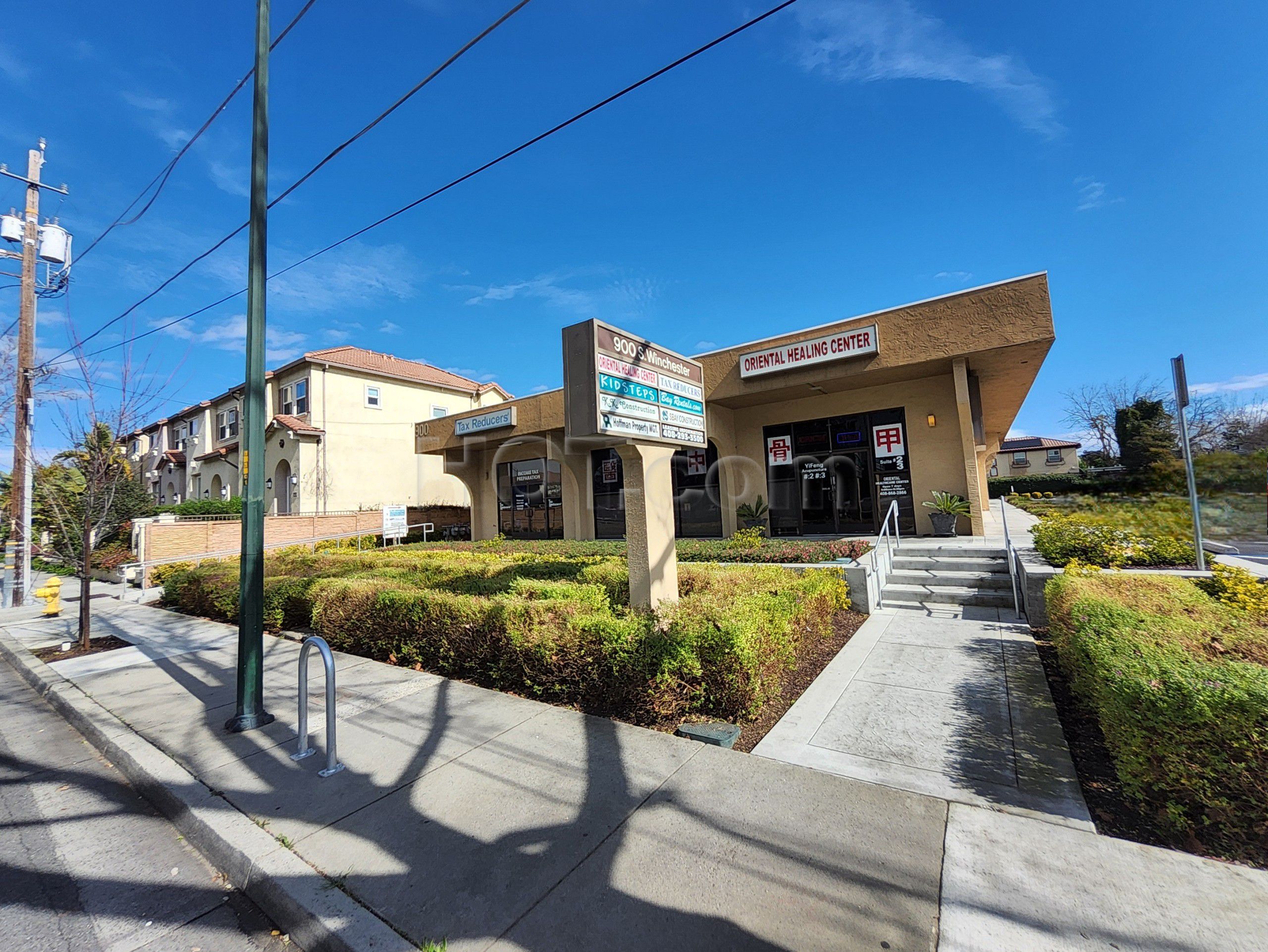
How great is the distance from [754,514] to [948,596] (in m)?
5.80

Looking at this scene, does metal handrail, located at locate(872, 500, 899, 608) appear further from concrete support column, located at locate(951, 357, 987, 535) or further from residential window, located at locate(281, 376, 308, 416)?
residential window, located at locate(281, 376, 308, 416)

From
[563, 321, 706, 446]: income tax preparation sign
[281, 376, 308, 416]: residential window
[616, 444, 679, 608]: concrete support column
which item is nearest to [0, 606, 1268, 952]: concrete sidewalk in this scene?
[616, 444, 679, 608]: concrete support column

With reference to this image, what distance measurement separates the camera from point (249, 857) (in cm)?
294

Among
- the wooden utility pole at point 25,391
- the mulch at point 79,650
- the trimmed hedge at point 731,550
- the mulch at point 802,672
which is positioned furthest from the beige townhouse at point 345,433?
the mulch at point 802,672

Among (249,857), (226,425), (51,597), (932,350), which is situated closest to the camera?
(249,857)

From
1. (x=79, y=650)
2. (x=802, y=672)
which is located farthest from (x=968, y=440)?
(x=79, y=650)

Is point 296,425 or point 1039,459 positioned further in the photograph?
point 1039,459

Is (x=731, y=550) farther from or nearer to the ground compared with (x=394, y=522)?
nearer to the ground

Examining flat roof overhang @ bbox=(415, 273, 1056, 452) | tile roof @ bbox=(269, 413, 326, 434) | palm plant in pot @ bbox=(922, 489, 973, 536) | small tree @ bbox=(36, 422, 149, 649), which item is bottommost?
palm plant in pot @ bbox=(922, 489, 973, 536)

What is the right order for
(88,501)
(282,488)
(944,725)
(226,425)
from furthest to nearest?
(226,425) < (282,488) < (88,501) < (944,725)

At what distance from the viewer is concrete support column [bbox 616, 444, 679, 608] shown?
18.9 feet

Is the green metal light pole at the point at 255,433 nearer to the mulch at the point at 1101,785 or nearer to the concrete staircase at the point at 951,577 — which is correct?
the mulch at the point at 1101,785

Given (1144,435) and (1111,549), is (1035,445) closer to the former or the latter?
(1144,435)

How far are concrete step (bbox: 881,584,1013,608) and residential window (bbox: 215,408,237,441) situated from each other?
35385mm
